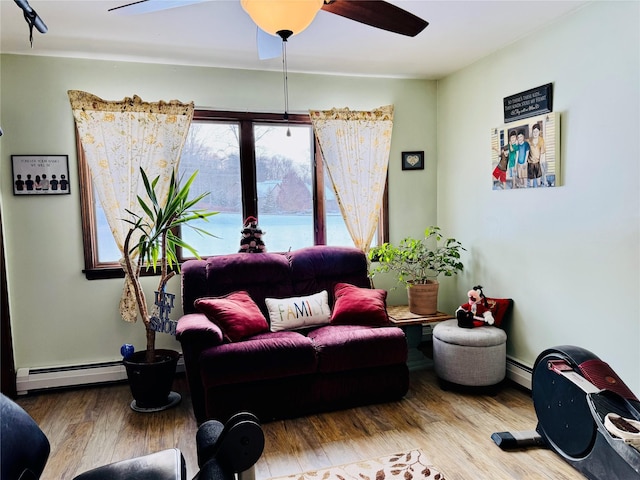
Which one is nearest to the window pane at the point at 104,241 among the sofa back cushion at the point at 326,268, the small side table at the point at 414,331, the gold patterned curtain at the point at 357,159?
the sofa back cushion at the point at 326,268

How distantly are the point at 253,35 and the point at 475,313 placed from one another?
8.42 ft

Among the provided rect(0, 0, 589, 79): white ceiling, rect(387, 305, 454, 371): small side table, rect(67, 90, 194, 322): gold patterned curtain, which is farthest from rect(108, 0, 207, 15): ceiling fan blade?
rect(387, 305, 454, 371): small side table

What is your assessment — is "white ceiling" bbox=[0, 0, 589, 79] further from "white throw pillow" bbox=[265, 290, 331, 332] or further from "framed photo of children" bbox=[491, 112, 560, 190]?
"white throw pillow" bbox=[265, 290, 331, 332]

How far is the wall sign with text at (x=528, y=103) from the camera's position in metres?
2.92

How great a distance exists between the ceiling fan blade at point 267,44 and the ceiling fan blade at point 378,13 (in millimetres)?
472

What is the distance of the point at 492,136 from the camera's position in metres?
3.42

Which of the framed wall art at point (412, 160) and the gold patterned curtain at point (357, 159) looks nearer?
the gold patterned curtain at point (357, 159)

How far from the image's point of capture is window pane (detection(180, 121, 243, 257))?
3.68 meters

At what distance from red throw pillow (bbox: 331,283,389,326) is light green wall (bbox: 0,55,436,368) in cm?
136

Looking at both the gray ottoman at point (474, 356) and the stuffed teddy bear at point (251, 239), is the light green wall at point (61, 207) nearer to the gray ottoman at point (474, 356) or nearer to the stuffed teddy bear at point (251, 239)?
the stuffed teddy bear at point (251, 239)

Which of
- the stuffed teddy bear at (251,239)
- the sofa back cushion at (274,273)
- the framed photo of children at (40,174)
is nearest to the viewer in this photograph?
the framed photo of children at (40,174)

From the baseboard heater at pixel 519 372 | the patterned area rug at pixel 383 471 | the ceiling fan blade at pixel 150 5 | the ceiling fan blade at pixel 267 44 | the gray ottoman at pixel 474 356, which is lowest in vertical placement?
the patterned area rug at pixel 383 471

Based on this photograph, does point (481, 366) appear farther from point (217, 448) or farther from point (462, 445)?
point (217, 448)

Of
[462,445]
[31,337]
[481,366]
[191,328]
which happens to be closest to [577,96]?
[481,366]
